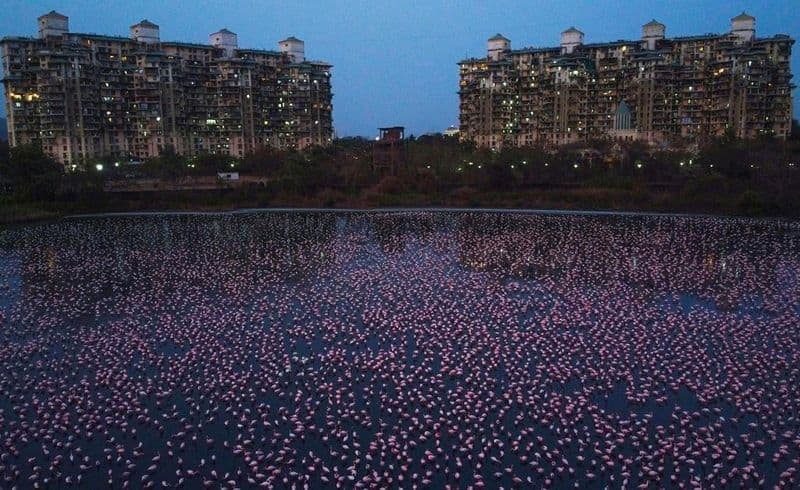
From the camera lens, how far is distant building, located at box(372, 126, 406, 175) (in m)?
65.9

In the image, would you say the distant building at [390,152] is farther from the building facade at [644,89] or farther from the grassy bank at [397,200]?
the building facade at [644,89]

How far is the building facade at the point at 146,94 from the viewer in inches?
3334

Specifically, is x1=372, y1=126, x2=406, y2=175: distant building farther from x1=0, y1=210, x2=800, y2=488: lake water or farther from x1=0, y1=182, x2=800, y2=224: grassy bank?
x1=0, y1=210, x2=800, y2=488: lake water

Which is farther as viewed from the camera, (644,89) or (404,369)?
(644,89)

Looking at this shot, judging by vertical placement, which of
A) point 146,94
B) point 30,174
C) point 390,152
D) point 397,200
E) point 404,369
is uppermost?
point 146,94

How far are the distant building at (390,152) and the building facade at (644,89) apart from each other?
65.9 feet

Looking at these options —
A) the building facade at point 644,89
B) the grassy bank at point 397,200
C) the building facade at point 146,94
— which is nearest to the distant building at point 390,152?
the grassy bank at point 397,200

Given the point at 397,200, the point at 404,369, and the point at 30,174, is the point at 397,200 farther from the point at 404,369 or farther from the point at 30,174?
the point at 404,369

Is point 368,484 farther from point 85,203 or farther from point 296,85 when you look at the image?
point 296,85

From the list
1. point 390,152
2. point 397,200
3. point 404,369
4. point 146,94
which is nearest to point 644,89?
point 390,152

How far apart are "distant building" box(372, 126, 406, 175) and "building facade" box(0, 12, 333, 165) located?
2770 centimetres

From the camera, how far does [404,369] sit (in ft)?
60.1

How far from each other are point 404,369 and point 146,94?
84026 mm

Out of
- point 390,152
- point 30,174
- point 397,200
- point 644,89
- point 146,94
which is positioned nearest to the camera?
point 30,174
